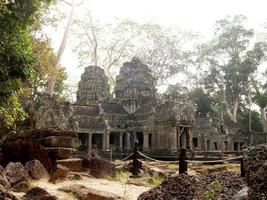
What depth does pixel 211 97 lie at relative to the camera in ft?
169

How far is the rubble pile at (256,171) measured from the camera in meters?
3.58

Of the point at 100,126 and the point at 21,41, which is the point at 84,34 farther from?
the point at 21,41

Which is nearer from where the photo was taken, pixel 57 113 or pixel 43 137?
pixel 43 137

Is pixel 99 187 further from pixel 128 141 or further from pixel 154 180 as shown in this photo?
pixel 128 141

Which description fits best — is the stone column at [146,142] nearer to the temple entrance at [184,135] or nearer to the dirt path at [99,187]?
the temple entrance at [184,135]

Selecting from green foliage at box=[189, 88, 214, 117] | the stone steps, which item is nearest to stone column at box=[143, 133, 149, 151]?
green foliage at box=[189, 88, 214, 117]

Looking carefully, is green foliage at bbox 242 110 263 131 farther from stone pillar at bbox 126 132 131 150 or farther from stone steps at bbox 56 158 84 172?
stone steps at bbox 56 158 84 172

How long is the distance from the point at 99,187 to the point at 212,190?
197 inches

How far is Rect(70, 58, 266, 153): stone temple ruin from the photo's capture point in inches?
1332

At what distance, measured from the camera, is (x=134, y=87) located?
41.2m

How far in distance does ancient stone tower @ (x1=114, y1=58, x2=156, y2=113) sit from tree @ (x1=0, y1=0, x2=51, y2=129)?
2990cm

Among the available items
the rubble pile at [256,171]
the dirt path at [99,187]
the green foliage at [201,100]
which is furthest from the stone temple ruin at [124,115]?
the rubble pile at [256,171]

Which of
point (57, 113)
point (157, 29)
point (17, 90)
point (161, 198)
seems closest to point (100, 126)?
point (57, 113)

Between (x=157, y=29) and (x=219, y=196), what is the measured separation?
46.9 meters
